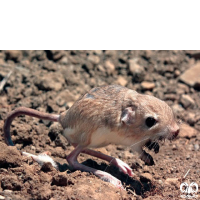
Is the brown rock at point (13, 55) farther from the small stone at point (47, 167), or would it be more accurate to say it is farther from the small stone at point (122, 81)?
the small stone at point (47, 167)

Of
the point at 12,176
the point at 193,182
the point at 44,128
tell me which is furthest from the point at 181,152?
the point at 12,176

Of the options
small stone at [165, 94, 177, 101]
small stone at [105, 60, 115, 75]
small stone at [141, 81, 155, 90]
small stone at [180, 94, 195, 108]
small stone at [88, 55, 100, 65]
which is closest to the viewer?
small stone at [180, 94, 195, 108]

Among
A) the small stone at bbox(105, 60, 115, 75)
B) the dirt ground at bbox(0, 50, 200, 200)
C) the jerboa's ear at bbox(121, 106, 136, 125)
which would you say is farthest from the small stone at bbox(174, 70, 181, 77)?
the jerboa's ear at bbox(121, 106, 136, 125)

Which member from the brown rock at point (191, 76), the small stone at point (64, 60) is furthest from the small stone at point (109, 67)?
the brown rock at point (191, 76)

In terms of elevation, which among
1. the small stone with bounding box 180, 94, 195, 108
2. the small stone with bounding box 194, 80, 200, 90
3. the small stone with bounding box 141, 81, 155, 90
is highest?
the small stone with bounding box 194, 80, 200, 90

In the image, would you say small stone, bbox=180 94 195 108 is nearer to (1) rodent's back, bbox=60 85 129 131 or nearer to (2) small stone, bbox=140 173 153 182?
(1) rodent's back, bbox=60 85 129 131

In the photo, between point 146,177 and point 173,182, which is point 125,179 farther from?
point 173,182
